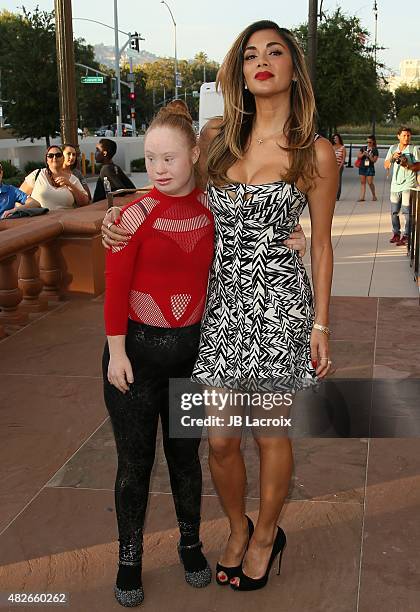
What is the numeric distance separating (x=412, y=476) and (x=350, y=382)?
63.0 inches

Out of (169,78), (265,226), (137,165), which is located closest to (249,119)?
(265,226)

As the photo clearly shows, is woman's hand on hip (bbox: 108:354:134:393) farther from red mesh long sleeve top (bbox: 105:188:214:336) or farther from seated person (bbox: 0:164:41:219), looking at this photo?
seated person (bbox: 0:164:41:219)

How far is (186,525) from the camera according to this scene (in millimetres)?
3254

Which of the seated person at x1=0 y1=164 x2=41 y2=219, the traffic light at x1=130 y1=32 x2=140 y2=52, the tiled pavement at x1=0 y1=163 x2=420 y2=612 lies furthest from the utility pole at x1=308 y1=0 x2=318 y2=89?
the traffic light at x1=130 y1=32 x2=140 y2=52

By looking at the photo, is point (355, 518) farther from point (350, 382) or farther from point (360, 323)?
point (360, 323)

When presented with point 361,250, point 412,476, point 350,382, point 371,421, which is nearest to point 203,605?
point 412,476

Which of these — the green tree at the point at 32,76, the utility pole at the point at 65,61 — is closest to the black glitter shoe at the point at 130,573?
the utility pole at the point at 65,61

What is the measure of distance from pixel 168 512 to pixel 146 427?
103cm

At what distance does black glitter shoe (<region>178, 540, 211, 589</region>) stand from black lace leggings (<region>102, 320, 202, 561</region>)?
0.26 feet

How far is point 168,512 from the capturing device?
12.8 ft

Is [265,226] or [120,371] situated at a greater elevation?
[265,226]

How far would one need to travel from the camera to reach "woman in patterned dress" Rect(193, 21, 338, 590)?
114 inches

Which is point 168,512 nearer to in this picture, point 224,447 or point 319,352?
point 224,447

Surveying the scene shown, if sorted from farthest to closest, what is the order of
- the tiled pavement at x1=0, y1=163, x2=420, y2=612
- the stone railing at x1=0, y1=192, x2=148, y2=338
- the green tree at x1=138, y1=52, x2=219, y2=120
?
the green tree at x1=138, y1=52, x2=219, y2=120 → the stone railing at x1=0, y1=192, x2=148, y2=338 → the tiled pavement at x1=0, y1=163, x2=420, y2=612
